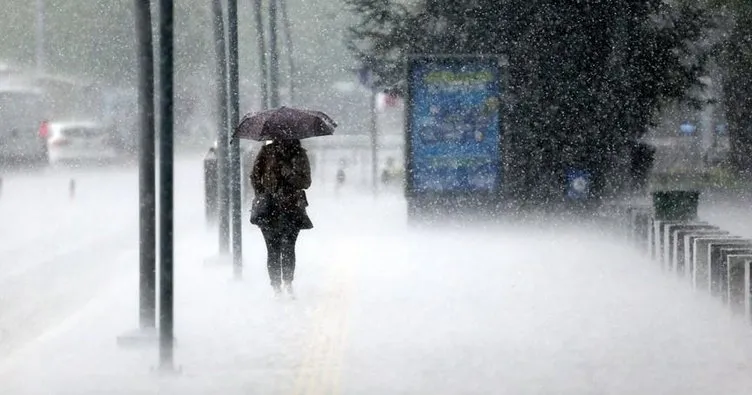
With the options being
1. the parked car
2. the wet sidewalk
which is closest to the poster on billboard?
the wet sidewalk

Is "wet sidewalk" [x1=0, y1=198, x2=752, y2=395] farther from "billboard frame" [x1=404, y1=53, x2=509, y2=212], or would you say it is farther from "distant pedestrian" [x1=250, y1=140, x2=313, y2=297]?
"billboard frame" [x1=404, y1=53, x2=509, y2=212]

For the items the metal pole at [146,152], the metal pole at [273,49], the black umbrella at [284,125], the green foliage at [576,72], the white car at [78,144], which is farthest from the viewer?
the white car at [78,144]

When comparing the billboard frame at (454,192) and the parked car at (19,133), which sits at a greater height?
the parked car at (19,133)

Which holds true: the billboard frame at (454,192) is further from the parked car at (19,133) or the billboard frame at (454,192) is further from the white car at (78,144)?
the white car at (78,144)

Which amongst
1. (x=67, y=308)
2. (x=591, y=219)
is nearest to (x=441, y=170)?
(x=591, y=219)

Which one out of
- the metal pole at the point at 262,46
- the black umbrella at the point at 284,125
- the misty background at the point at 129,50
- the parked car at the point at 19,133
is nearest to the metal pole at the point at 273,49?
the metal pole at the point at 262,46

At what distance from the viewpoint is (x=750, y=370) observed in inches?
404

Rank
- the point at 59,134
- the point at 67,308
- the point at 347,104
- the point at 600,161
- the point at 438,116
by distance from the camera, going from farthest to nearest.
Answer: the point at 347,104 < the point at 59,134 < the point at 600,161 < the point at 438,116 < the point at 67,308

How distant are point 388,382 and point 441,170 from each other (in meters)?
13.6

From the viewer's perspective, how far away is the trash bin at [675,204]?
18.1 metres

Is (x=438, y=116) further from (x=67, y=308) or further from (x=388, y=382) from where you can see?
(x=388, y=382)

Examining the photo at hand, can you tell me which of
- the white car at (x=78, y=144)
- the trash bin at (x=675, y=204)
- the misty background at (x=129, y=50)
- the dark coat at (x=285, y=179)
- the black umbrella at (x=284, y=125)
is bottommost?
the trash bin at (x=675, y=204)

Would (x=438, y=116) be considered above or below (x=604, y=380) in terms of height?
above

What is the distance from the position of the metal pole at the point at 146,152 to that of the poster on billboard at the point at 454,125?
11.2 meters
